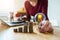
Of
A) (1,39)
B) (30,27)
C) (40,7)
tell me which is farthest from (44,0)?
(1,39)

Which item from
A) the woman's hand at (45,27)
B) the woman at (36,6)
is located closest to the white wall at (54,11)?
the woman at (36,6)

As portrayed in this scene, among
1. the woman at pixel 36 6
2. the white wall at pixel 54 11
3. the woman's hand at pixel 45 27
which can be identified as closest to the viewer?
the woman's hand at pixel 45 27

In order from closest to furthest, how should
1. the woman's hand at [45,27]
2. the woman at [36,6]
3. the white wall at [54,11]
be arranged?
the woman's hand at [45,27] → the white wall at [54,11] → the woman at [36,6]

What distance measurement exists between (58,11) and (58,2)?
0.10 metres

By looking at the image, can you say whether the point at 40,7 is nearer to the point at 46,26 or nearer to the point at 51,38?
the point at 46,26

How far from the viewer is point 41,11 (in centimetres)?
210

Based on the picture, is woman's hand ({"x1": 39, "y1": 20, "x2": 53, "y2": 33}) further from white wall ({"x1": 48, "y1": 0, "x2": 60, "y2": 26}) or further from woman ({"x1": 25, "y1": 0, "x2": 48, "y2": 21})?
woman ({"x1": 25, "y1": 0, "x2": 48, "y2": 21})

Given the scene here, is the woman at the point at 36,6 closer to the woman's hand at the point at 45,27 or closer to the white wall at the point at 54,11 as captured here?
the white wall at the point at 54,11

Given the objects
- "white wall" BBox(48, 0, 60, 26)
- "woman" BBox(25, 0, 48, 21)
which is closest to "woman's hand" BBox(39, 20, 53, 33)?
"white wall" BBox(48, 0, 60, 26)

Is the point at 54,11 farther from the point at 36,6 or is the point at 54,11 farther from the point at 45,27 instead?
the point at 45,27

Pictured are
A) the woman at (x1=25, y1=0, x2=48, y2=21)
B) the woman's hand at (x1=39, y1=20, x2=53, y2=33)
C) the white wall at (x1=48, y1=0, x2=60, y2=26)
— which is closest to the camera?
the woman's hand at (x1=39, y1=20, x2=53, y2=33)

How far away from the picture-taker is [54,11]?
178 centimetres

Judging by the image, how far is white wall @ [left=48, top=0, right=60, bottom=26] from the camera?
167cm

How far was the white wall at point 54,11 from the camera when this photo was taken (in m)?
1.67
